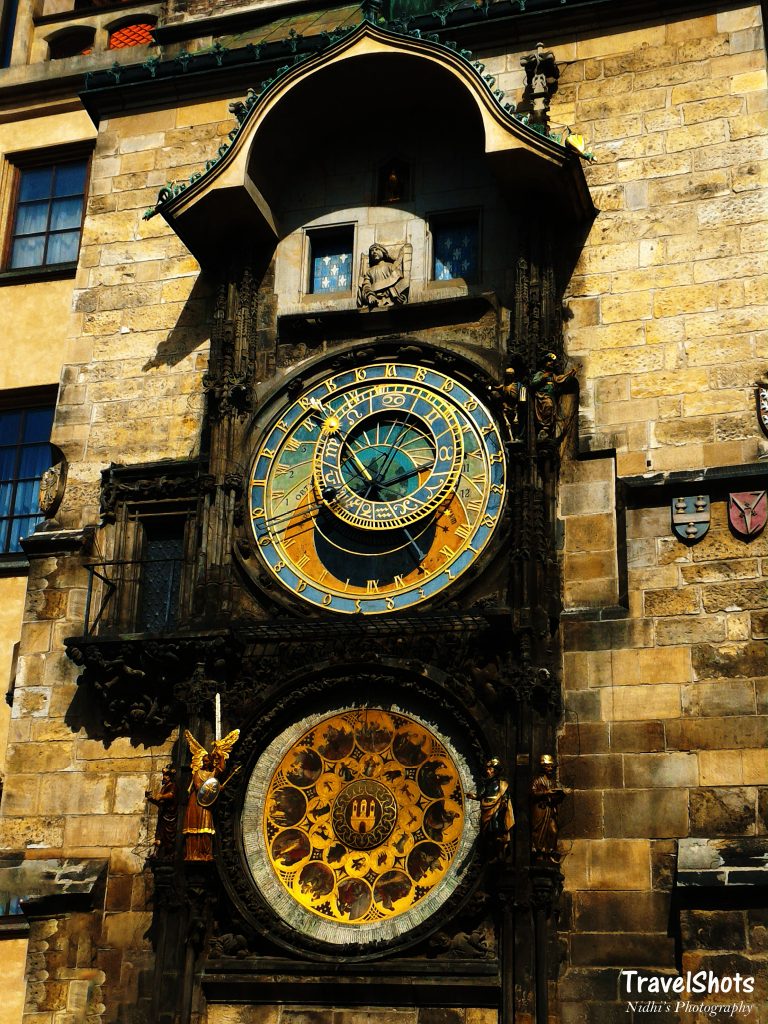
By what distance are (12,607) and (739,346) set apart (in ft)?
25.8

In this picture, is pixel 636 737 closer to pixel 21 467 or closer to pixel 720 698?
pixel 720 698

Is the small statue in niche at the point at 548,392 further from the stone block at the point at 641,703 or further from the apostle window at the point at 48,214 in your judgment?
the apostle window at the point at 48,214

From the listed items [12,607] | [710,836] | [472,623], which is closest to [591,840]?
[710,836]

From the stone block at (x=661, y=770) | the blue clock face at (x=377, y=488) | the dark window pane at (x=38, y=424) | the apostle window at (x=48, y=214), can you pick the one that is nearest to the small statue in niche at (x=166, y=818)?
the blue clock face at (x=377, y=488)

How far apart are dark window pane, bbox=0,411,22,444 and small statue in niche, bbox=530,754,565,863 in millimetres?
7950

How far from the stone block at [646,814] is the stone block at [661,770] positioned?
0.07 m

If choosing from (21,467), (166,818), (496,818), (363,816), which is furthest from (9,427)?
(496,818)

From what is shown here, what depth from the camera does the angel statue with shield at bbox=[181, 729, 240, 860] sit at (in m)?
14.2

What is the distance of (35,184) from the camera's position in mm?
20312

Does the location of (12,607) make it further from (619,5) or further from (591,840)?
(619,5)

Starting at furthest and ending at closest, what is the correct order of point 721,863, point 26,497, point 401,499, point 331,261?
point 26,497 → point 331,261 → point 401,499 → point 721,863

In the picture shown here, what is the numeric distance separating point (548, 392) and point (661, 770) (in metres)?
3.46

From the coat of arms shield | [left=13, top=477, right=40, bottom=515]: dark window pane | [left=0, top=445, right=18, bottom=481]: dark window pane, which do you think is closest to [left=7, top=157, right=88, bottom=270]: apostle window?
[left=0, top=445, right=18, bottom=481]: dark window pane

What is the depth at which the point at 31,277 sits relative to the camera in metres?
19.3
